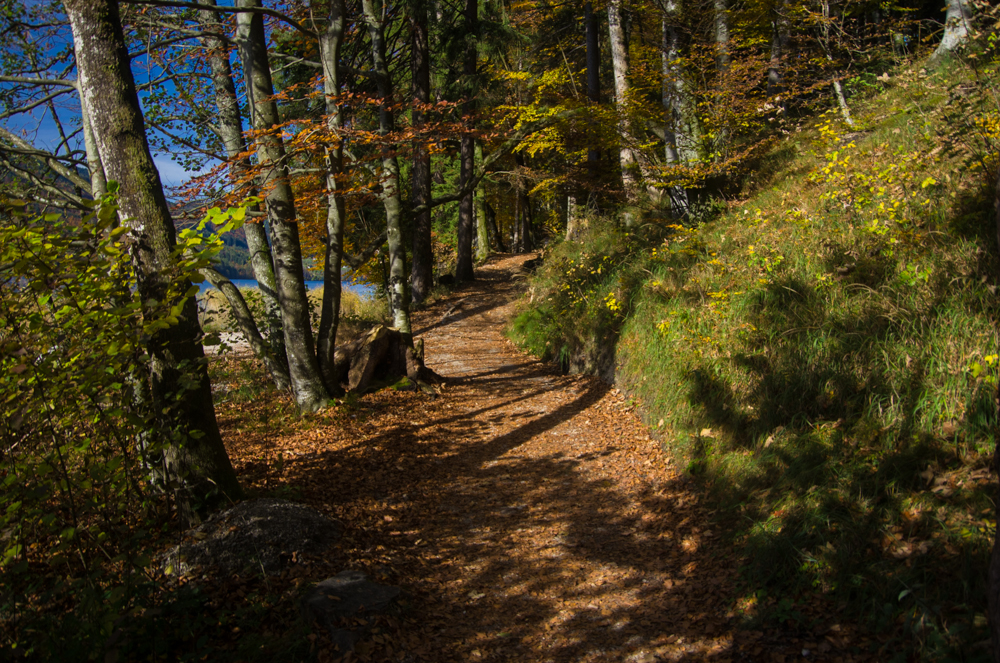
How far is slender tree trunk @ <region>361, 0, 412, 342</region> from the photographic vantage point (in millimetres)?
9078

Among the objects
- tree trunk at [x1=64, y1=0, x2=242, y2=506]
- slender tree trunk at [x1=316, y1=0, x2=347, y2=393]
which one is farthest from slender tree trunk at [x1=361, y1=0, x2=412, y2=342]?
tree trunk at [x1=64, y1=0, x2=242, y2=506]

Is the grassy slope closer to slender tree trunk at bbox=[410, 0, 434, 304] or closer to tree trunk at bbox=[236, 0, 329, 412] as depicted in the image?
tree trunk at bbox=[236, 0, 329, 412]

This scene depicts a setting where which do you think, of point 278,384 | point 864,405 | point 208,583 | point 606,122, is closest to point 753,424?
point 864,405

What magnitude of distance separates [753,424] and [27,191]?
862 cm

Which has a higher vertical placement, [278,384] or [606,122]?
[606,122]

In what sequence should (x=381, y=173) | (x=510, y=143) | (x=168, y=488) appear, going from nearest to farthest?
(x=168, y=488)
(x=381, y=173)
(x=510, y=143)

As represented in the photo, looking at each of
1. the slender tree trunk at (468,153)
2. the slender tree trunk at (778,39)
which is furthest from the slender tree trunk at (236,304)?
the slender tree trunk at (778,39)

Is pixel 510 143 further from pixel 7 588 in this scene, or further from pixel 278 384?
pixel 7 588

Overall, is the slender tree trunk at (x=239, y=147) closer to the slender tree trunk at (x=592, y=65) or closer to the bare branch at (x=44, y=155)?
the bare branch at (x=44, y=155)

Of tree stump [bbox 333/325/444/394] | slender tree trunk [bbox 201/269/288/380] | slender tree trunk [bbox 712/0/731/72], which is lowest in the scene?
tree stump [bbox 333/325/444/394]

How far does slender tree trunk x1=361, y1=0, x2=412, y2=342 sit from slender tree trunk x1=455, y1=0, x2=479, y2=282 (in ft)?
16.5

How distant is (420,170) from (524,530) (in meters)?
11.9

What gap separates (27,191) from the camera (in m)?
7.02

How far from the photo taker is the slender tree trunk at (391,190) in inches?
357
